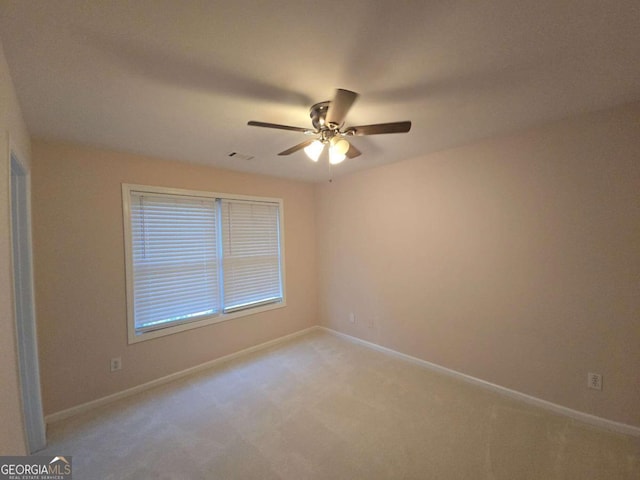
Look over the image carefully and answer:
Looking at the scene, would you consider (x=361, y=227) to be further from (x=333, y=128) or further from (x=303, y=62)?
(x=303, y=62)

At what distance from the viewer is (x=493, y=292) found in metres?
2.54

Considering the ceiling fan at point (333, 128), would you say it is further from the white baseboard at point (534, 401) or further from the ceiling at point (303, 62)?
the white baseboard at point (534, 401)

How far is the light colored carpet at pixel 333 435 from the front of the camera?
1.69 m

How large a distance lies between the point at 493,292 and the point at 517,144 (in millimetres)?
1381

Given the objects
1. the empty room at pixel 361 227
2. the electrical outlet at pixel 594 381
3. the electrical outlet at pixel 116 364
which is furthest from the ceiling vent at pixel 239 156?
the electrical outlet at pixel 594 381

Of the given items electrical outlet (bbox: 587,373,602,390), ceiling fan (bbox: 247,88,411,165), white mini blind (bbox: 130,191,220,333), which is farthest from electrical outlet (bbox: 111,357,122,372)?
electrical outlet (bbox: 587,373,602,390)

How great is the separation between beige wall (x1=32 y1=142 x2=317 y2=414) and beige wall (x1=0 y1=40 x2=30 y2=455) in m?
1.05

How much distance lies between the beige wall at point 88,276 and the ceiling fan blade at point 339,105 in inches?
82.6

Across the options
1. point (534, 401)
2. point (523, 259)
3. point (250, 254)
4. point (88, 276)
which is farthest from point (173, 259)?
point (534, 401)

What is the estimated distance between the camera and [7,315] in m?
1.22

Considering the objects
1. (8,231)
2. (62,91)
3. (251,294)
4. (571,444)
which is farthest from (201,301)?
(571,444)

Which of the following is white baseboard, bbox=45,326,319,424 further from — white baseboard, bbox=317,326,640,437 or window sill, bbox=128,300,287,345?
white baseboard, bbox=317,326,640,437

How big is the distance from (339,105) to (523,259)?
2138 mm

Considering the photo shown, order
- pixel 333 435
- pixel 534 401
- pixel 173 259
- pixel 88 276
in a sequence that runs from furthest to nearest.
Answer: pixel 173 259
pixel 88 276
pixel 534 401
pixel 333 435
